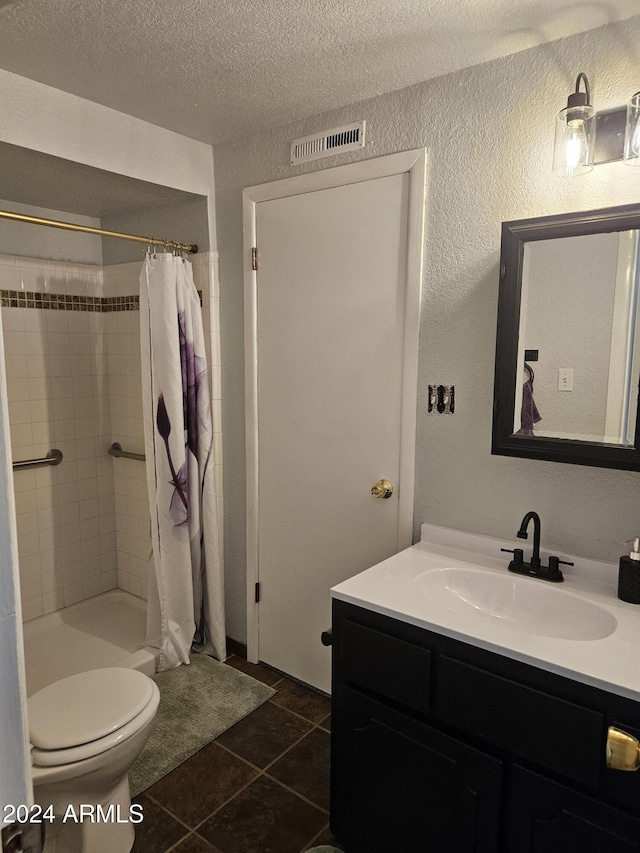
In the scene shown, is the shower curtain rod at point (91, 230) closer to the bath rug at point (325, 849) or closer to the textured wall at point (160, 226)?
the textured wall at point (160, 226)

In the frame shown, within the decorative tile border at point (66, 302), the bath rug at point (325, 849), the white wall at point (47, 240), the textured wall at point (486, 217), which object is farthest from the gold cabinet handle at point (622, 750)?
the white wall at point (47, 240)

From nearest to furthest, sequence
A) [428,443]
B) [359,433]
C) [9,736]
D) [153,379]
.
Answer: [9,736] < [428,443] < [359,433] < [153,379]

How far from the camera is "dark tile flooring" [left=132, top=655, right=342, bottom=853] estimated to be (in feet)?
5.68

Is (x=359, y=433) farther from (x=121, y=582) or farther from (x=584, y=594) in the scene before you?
(x=121, y=582)

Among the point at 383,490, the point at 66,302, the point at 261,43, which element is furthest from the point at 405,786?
the point at 66,302

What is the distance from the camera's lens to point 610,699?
1.17 m

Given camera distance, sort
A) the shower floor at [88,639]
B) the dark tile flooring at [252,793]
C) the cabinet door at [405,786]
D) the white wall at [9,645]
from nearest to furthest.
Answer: the white wall at [9,645] < the cabinet door at [405,786] < the dark tile flooring at [252,793] < the shower floor at [88,639]

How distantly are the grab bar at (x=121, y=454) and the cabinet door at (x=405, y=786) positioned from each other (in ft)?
5.92

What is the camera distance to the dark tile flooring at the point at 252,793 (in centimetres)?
173

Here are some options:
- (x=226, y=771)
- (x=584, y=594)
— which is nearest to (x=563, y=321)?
(x=584, y=594)

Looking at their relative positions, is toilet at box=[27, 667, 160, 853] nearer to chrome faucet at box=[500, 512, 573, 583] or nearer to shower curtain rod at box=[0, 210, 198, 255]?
chrome faucet at box=[500, 512, 573, 583]

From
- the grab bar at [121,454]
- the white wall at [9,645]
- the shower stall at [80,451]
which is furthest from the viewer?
the grab bar at [121,454]

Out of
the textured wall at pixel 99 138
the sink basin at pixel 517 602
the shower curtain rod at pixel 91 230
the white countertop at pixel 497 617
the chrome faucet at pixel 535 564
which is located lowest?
the sink basin at pixel 517 602

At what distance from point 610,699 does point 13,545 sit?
115 cm
